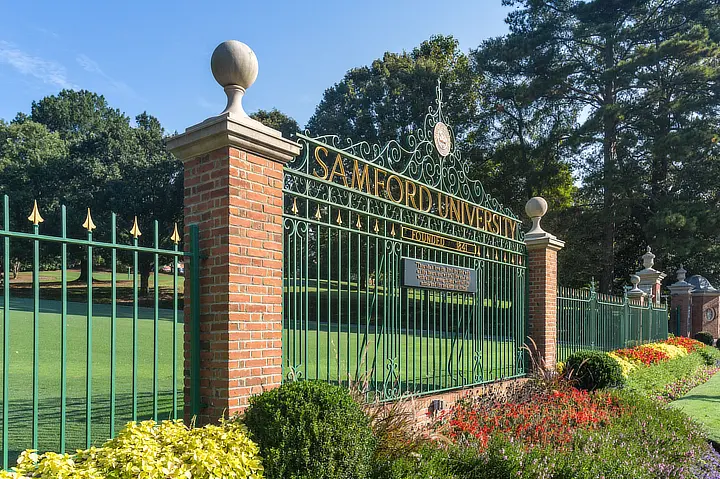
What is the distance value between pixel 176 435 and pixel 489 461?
2639 mm

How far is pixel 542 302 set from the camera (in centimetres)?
948

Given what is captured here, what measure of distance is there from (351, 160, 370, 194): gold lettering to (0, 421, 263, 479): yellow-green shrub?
3.11 metres

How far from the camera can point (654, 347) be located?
15.3 meters

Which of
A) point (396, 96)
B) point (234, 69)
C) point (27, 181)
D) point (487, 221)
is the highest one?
point (396, 96)

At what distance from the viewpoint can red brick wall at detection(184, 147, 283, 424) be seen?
160 inches

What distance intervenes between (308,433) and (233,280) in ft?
4.12

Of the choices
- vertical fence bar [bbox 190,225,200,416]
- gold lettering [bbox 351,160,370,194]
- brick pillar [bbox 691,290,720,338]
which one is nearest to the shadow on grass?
vertical fence bar [bbox 190,225,200,416]

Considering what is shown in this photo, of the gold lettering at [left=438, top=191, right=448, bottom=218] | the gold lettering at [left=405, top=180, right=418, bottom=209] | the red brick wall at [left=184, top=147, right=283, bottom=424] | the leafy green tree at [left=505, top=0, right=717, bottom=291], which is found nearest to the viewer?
the red brick wall at [left=184, top=147, right=283, bottom=424]

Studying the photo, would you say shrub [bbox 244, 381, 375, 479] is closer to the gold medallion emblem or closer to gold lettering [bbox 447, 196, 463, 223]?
gold lettering [bbox 447, 196, 463, 223]

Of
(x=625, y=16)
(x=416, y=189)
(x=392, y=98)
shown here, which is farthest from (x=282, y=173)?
(x=625, y=16)

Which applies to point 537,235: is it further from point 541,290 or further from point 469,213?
point 469,213

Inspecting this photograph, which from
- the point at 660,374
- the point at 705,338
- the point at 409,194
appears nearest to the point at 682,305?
the point at 705,338

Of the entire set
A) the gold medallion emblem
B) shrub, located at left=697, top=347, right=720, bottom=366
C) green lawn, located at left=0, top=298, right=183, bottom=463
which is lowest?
shrub, located at left=697, top=347, right=720, bottom=366

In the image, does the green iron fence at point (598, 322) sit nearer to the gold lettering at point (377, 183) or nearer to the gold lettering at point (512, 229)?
the gold lettering at point (512, 229)
